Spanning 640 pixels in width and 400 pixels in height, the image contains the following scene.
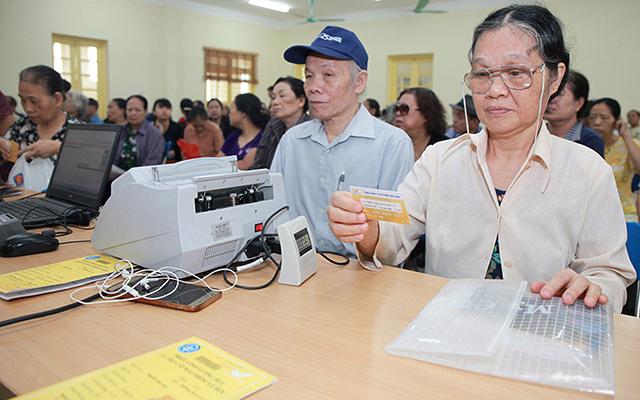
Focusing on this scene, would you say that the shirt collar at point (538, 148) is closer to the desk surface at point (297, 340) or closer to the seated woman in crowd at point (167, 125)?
the desk surface at point (297, 340)

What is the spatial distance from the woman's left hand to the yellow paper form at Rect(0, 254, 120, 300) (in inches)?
39.8

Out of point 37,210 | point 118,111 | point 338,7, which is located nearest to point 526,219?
point 37,210

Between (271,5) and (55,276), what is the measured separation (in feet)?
30.7

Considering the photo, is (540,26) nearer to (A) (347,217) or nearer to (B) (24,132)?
(A) (347,217)

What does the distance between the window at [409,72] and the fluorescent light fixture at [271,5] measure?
241 cm

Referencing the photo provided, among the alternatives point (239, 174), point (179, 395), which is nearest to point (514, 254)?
point (239, 174)

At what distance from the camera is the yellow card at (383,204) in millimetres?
1046

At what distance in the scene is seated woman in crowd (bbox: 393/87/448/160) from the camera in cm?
334

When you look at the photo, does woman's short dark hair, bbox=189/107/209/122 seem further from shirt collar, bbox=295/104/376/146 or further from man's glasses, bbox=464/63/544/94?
man's glasses, bbox=464/63/544/94

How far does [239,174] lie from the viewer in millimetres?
1265

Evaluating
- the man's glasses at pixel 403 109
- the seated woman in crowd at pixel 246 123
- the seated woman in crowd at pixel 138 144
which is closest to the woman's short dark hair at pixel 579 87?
the man's glasses at pixel 403 109

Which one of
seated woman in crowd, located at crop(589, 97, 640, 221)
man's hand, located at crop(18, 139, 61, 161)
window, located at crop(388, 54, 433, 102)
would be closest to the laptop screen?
man's hand, located at crop(18, 139, 61, 161)

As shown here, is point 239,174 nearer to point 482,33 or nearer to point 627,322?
point 482,33

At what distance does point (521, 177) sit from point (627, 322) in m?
0.47
